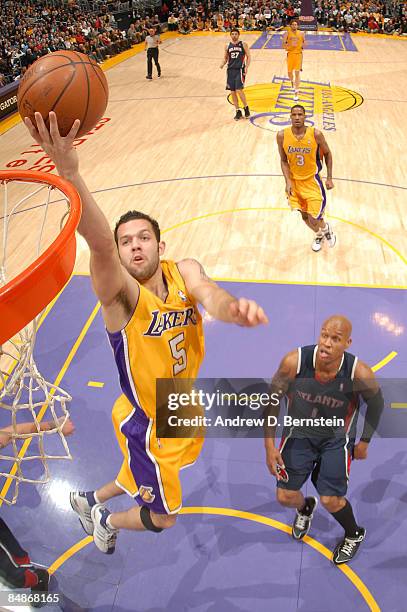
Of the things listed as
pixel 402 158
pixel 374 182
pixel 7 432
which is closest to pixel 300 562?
pixel 7 432

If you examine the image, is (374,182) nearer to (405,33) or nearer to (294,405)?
(294,405)

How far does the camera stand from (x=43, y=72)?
2492mm

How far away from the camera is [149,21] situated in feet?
75.4

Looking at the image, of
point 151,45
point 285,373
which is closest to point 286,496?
point 285,373

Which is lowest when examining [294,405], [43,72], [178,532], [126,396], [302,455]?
[178,532]

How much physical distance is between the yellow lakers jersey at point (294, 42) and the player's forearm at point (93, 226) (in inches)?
512

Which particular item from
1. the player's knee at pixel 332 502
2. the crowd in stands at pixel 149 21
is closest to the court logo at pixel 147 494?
the player's knee at pixel 332 502

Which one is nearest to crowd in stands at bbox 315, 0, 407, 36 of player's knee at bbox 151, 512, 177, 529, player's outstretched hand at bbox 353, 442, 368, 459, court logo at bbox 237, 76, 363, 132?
court logo at bbox 237, 76, 363, 132

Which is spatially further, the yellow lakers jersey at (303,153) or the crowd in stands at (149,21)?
the crowd in stands at (149,21)

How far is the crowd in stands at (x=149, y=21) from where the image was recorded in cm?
1727

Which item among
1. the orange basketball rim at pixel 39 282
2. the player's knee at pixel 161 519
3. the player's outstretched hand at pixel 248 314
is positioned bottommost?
the player's knee at pixel 161 519

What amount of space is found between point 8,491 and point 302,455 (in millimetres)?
2333

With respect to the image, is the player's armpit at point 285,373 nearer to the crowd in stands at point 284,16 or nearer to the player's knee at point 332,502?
the player's knee at point 332,502

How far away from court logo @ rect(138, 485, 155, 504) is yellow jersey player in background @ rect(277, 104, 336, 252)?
442 centimetres
